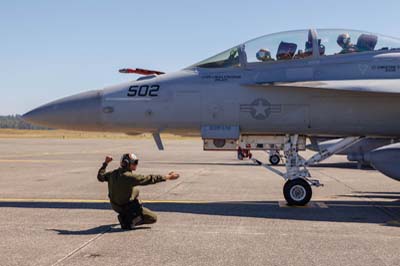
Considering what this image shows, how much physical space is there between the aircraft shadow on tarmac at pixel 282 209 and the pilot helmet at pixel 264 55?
3.04 m

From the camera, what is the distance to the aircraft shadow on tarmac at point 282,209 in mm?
9242

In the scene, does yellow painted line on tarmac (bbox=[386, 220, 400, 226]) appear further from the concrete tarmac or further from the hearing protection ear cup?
the hearing protection ear cup

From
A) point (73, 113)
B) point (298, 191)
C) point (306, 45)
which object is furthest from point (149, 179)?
point (306, 45)

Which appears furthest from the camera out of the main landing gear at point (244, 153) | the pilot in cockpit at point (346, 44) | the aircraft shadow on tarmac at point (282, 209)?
the main landing gear at point (244, 153)

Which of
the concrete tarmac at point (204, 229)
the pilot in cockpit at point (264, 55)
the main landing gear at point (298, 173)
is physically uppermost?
the pilot in cockpit at point (264, 55)

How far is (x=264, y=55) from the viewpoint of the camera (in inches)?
425

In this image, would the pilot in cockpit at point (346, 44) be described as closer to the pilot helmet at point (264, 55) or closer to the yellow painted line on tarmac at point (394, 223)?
the pilot helmet at point (264, 55)

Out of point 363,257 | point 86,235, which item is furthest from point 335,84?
point 86,235

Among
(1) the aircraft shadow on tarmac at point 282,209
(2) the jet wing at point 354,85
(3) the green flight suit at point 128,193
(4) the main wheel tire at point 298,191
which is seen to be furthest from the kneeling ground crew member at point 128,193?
(2) the jet wing at point 354,85

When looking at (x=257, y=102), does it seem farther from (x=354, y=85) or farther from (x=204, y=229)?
(x=204, y=229)

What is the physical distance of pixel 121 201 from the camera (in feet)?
26.4

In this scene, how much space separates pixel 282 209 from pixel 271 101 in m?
2.16

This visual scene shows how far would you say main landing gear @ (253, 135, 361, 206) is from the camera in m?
10.5

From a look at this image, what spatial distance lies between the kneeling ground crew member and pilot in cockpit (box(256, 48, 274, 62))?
12.4ft
